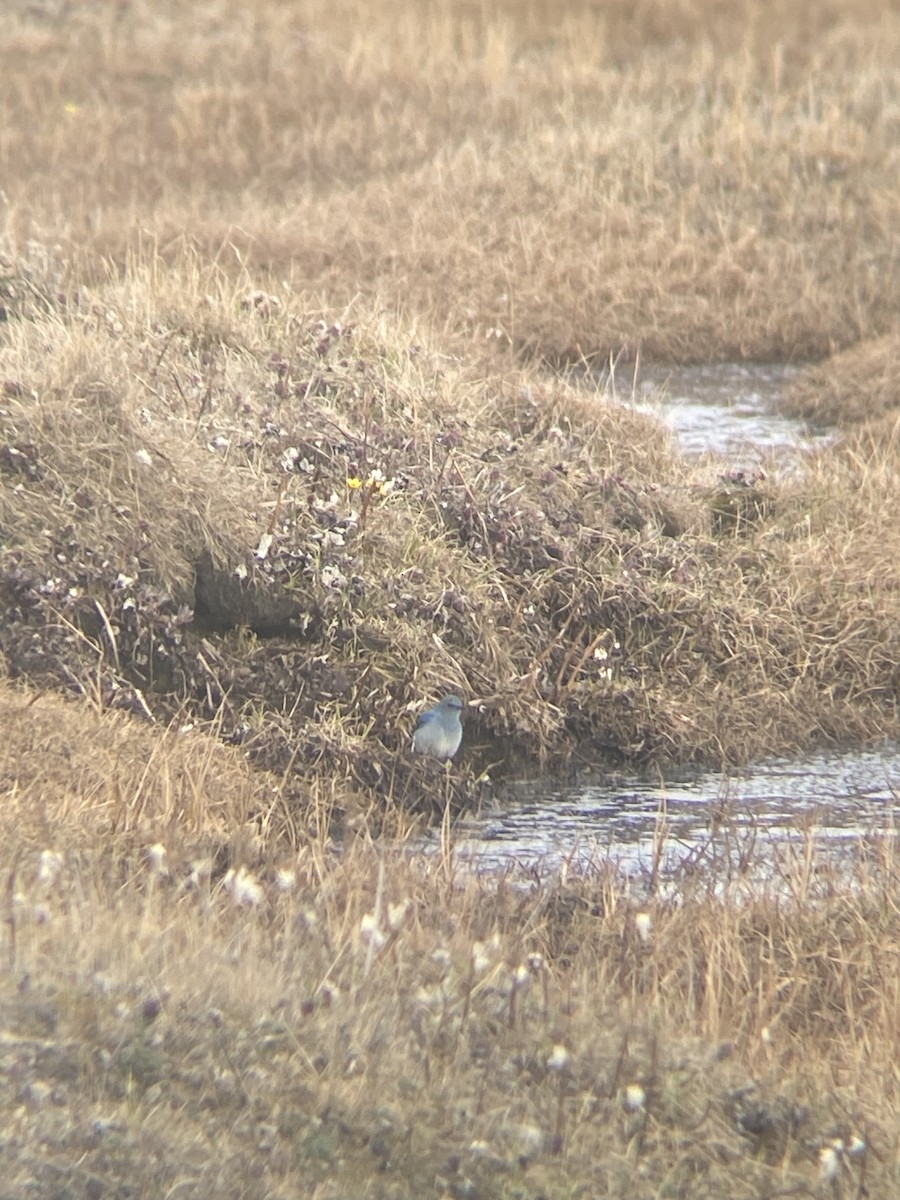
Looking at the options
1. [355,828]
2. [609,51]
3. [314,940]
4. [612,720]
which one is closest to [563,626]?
[612,720]

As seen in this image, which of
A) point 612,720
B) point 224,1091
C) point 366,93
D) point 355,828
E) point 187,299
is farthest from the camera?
point 366,93

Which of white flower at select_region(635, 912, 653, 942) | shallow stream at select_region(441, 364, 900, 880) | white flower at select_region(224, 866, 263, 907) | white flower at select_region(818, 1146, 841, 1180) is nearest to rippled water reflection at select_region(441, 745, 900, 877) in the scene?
shallow stream at select_region(441, 364, 900, 880)

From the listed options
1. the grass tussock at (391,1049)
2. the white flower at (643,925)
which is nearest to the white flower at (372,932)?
the grass tussock at (391,1049)

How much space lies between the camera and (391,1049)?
3926 mm

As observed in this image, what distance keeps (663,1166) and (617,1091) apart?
179mm

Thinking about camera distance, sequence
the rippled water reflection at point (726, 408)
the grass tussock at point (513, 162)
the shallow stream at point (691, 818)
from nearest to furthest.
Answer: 1. the shallow stream at point (691, 818)
2. the rippled water reflection at point (726, 408)
3. the grass tussock at point (513, 162)

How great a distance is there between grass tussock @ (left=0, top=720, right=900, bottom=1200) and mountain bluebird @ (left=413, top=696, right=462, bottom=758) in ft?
4.47

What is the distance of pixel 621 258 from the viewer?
12.1 m

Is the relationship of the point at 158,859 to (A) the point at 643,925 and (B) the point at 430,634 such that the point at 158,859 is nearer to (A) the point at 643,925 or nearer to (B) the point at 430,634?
(A) the point at 643,925

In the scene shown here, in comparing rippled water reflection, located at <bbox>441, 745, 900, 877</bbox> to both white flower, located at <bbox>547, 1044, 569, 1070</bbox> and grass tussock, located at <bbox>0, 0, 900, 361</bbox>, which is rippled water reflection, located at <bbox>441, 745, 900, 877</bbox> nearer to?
white flower, located at <bbox>547, 1044, 569, 1070</bbox>

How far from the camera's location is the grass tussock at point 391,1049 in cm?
371

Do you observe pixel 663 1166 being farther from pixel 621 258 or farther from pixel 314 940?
pixel 621 258

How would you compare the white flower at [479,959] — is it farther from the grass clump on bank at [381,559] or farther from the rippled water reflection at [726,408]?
the rippled water reflection at [726,408]

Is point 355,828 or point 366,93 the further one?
point 366,93
